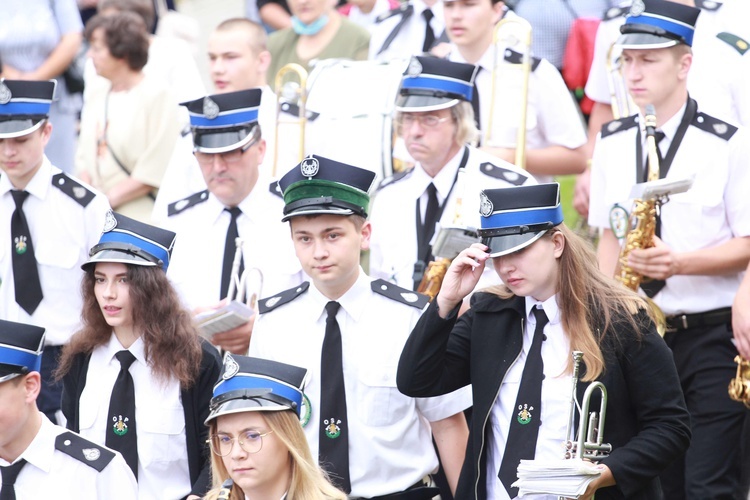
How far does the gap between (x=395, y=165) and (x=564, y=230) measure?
3505 millimetres

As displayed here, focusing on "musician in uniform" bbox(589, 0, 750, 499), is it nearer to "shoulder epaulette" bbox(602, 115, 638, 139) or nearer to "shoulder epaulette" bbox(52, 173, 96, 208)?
"shoulder epaulette" bbox(602, 115, 638, 139)

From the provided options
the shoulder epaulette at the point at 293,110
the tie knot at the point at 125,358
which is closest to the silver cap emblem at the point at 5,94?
the shoulder epaulette at the point at 293,110

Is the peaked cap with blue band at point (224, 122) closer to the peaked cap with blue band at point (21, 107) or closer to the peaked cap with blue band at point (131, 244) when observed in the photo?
the peaked cap with blue band at point (21, 107)

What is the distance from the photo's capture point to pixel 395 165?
370 inches

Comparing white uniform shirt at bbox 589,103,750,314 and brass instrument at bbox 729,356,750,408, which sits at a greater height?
white uniform shirt at bbox 589,103,750,314

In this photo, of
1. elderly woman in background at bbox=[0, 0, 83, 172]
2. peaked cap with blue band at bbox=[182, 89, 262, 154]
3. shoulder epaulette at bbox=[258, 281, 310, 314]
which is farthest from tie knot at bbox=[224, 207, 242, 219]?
elderly woman in background at bbox=[0, 0, 83, 172]

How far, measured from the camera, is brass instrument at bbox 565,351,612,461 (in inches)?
221

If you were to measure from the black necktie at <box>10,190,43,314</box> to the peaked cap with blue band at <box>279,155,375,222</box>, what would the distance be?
2387mm

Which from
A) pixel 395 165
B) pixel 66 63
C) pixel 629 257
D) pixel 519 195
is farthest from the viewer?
pixel 66 63

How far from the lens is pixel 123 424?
6.71m

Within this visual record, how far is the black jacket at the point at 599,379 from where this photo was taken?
5.76 meters

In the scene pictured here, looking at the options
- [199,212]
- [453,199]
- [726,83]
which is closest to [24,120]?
[199,212]

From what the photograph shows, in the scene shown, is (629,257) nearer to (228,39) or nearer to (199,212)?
(199,212)

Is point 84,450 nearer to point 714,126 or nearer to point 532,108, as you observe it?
point 714,126
